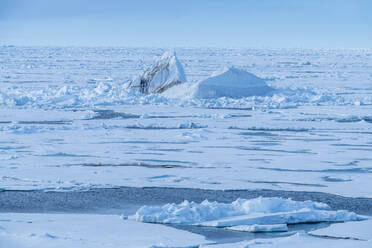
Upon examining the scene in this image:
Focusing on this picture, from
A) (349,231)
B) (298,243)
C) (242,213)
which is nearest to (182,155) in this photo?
(242,213)

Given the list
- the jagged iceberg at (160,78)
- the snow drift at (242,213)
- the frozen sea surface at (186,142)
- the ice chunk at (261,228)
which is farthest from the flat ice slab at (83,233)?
the jagged iceberg at (160,78)

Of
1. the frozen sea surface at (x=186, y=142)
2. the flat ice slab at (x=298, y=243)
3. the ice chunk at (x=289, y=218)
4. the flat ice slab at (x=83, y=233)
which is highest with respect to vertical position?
the flat ice slab at (x=298, y=243)

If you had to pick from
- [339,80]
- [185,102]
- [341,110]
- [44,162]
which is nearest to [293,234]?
[44,162]

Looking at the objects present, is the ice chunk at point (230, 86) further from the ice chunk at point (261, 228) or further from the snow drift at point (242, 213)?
the ice chunk at point (261, 228)

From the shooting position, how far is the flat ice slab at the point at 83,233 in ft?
17.5

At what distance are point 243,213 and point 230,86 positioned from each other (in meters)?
13.5

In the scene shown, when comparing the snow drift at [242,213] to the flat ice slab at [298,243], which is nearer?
the flat ice slab at [298,243]

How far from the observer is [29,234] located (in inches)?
220

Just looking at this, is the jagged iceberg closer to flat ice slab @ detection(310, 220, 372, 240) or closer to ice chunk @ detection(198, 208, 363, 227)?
ice chunk @ detection(198, 208, 363, 227)

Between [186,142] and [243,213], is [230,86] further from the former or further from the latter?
[243,213]

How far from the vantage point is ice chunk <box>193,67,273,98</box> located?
19141 millimetres

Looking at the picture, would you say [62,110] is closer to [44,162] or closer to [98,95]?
[98,95]

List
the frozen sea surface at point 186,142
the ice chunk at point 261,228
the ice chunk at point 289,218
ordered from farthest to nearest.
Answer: the frozen sea surface at point 186,142
the ice chunk at point 289,218
the ice chunk at point 261,228

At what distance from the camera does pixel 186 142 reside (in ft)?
36.4
